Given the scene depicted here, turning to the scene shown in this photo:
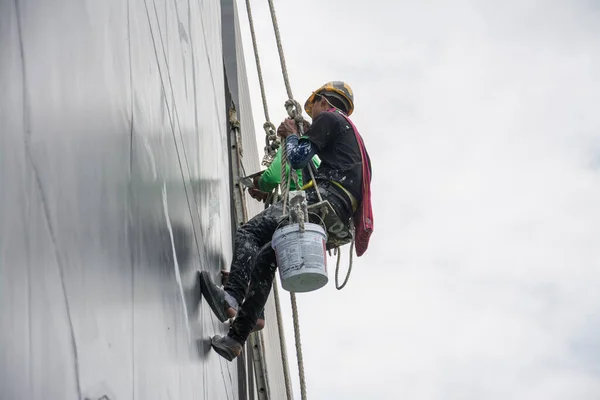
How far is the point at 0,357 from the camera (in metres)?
1.16

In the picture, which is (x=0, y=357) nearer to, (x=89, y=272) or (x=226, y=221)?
(x=89, y=272)

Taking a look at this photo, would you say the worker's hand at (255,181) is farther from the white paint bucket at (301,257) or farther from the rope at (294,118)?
the white paint bucket at (301,257)

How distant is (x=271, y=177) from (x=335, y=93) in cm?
89

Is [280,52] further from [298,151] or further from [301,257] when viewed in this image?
[301,257]

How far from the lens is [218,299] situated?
4.47 metres

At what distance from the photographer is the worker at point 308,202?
4.40 m

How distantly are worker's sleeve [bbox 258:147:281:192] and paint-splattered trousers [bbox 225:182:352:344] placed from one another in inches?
Answer: 40.8

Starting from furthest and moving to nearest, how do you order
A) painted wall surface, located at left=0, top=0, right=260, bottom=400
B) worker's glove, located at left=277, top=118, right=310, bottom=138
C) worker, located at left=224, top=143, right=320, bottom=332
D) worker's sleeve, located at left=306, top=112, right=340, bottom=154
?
1. worker's glove, located at left=277, top=118, right=310, bottom=138
2. worker's sleeve, located at left=306, top=112, right=340, bottom=154
3. worker, located at left=224, top=143, right=320, bottom=332
4. painted wall surface, located at left=0, top=0, right=260, bottom=400

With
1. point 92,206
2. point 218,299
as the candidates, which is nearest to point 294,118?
point 218,299

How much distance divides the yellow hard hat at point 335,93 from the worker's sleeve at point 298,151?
2.10 feet

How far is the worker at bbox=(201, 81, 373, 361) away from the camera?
4.40m

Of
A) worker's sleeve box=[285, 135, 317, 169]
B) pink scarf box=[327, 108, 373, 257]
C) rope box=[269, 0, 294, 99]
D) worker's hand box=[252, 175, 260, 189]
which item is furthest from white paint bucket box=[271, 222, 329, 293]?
worker's hand box=[252, 175, 260, 189]

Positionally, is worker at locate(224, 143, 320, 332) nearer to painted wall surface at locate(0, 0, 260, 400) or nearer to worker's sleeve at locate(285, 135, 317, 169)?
worker's sleeve at locate(285, 135, 317, 169)

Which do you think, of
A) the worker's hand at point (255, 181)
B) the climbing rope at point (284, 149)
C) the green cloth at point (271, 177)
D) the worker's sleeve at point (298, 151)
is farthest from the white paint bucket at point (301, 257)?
the worker's hand at point (255, 181)
